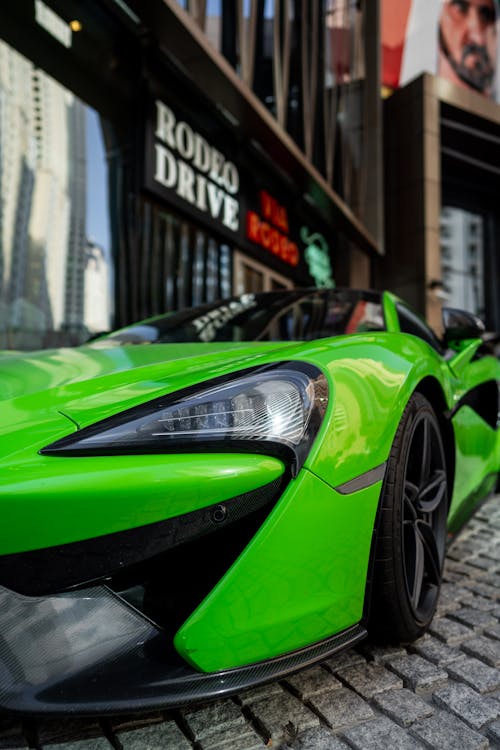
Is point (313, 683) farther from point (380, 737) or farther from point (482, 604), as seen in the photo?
point (482, 604)

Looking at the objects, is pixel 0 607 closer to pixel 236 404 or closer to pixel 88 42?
pixel 236 404

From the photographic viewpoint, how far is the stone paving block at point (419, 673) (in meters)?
1.37

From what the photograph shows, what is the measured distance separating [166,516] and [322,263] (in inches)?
452

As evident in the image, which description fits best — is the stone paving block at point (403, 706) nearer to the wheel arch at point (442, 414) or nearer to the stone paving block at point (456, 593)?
the stone paving block at point (456, 593)

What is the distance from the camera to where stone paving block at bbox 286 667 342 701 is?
4.34 ft

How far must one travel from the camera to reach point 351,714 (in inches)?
48.9

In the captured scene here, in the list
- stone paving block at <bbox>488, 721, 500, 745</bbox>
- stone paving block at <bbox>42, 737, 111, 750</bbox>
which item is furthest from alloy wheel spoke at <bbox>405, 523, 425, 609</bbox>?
stone paving block at <bbox>42, 737, 111, 750</bbox>

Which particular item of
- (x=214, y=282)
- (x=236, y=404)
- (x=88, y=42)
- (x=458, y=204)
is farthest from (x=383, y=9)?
(x=236, y=404)

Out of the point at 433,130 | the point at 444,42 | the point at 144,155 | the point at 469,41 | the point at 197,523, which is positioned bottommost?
the point at 197,523

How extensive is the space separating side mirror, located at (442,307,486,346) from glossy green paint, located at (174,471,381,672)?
1.42m

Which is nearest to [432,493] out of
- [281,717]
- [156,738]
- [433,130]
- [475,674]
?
[475,674]

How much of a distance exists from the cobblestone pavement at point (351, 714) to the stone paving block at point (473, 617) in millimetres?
87

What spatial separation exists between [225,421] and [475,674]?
920 mm

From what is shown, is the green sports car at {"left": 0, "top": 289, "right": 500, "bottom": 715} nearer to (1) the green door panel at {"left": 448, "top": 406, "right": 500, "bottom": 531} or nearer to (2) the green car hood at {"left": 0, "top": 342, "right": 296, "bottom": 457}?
(2) the green car hood at {"left": 0, "top": 342, "right": 296, "bottom": 457}
